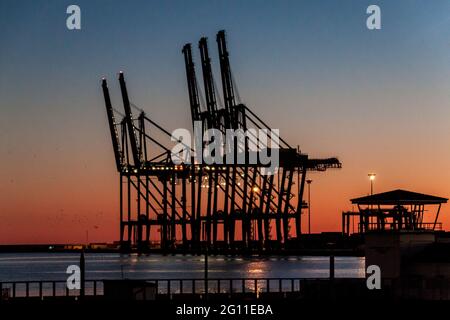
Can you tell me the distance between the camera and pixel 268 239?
178000 millimetres

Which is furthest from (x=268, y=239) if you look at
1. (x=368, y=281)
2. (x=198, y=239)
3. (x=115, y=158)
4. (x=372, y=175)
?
(x=368, y=281)

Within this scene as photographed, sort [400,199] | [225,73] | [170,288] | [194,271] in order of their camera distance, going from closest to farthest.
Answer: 1. [400,199]
2. [170,288]
3. [194,271]
4. [225,73]

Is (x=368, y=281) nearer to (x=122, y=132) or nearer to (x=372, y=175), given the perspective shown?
(x=372, y=175)

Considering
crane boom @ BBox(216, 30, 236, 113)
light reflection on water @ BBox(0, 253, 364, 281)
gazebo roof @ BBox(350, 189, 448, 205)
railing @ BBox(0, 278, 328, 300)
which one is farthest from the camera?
crane boom @ BBox(216, 30, 236, 113)

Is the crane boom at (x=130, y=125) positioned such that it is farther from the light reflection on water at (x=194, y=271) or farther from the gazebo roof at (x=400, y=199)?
the gazebo roof at (x=400, y=199)

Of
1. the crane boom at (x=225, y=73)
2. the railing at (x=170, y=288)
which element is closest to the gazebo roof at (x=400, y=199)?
the railing at (x=170, y=288)

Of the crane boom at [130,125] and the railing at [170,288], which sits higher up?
the crane boom at [130,125]

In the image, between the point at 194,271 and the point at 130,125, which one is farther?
the point at 130,125

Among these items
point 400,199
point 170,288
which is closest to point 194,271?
point 170,288

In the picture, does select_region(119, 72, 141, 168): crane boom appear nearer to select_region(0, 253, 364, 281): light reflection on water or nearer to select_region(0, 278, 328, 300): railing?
select_region(0, 253, 364, 281): light reflection on water

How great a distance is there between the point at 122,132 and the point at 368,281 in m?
138

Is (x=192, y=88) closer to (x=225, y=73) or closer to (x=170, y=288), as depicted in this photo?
(x=225, y=73)

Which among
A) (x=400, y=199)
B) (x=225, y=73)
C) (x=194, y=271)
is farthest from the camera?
(x=225, y=73)

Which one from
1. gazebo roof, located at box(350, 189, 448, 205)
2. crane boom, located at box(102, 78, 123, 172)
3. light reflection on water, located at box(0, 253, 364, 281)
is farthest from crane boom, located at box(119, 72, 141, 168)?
gazebo roof, located at box(350, 189, 448, 205)
